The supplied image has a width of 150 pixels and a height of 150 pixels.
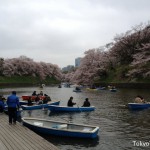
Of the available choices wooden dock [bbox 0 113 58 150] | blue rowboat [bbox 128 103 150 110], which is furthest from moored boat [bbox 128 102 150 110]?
wooden dock [bbox 0 113 58 150]

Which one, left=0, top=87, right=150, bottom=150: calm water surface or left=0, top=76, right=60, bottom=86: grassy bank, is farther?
left=0, top=76, right=60, bottom=86: grassy bank

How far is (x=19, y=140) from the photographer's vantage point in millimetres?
15742

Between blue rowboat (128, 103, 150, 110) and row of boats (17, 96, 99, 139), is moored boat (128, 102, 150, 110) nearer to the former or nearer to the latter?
blue rowboat (128, 103, 150, 110)

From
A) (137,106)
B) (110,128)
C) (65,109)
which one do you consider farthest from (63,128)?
(137,106)

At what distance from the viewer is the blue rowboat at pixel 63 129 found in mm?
18453

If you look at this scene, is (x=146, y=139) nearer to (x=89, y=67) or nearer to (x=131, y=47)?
(x=131, y=47)

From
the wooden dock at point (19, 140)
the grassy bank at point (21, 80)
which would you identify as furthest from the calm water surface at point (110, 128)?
the grassy bank at point (21, 80)

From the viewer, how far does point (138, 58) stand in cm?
8331

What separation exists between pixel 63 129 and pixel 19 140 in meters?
4.15

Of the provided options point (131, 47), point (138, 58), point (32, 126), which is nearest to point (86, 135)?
point (32, 126)

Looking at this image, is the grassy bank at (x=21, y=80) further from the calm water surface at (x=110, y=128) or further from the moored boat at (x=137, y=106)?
Answer: the calm water surface at (x=110, y=128)

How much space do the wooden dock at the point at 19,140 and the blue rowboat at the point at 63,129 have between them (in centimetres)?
126

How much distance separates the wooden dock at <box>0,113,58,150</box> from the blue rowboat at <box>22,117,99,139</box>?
1.26 m

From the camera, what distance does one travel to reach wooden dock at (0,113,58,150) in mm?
14289
